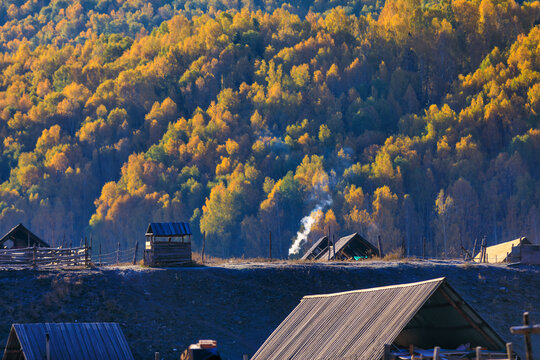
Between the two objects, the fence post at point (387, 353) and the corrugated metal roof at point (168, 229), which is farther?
the corrugated metal roof at point (168, 229)

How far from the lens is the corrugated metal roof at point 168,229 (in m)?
73.6

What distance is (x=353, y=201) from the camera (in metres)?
150

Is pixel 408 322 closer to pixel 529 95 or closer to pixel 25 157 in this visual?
pixel 529 95

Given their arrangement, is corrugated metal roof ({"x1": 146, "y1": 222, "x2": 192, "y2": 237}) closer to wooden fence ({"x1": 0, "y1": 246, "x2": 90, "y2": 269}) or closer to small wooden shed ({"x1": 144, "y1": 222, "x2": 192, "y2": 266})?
small wooden shed ({"x1": 144, "y1": 222, "x2": 192, "y2": 266})

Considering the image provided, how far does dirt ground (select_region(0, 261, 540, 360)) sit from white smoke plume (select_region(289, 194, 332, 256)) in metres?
60.4

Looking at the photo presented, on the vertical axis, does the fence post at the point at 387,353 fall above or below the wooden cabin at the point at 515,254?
below

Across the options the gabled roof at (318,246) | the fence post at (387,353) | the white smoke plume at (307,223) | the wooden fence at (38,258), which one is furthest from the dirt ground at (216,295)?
the white smoke plume at (307,223)

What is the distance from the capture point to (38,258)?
72.4 metres

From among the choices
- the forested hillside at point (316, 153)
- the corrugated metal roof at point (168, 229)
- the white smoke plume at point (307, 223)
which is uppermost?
the forested hillside at point (316, 153)

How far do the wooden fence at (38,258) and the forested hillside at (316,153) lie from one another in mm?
62865

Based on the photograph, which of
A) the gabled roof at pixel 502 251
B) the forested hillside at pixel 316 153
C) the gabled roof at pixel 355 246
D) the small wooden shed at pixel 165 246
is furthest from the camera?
the forested hillside at pixel 316 153

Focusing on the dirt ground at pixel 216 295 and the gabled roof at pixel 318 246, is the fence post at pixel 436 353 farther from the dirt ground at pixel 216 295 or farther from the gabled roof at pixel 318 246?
the gabled roof at pixel 318 246

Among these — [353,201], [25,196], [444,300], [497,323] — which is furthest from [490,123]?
[444,300]

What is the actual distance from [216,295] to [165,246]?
6743 millimetres
